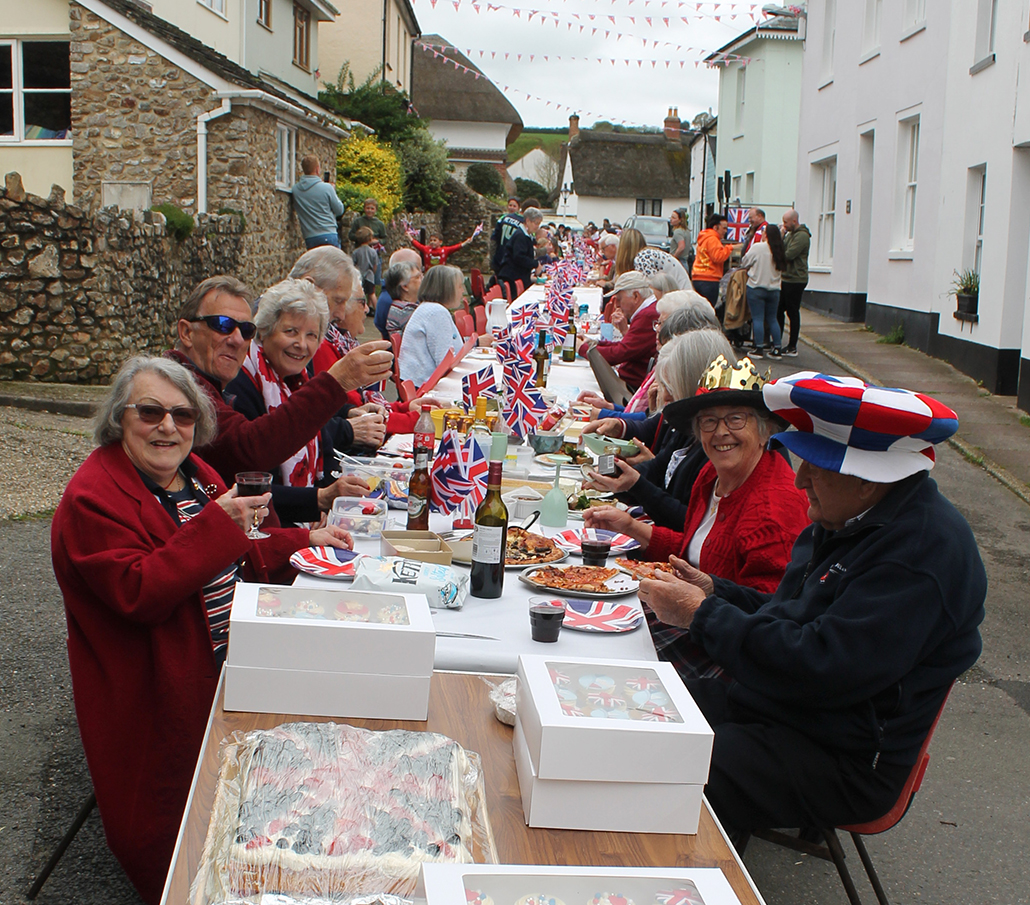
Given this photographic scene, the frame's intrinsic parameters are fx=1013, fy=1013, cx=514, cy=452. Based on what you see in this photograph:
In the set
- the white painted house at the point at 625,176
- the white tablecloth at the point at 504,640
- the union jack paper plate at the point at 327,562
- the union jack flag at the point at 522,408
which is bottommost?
the white tablecloth at the point at 504,640

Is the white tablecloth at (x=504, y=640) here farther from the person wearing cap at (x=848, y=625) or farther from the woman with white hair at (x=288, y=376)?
the woman with white hair at (x=288, y=376)

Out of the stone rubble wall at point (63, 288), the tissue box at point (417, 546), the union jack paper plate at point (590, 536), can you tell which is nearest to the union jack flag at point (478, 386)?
the union jack paper plate at point (590, 536)

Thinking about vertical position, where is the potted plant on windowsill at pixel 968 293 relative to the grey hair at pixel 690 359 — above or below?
above

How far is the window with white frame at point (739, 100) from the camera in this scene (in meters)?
29.5

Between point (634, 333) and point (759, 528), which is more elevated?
point (634, 333)

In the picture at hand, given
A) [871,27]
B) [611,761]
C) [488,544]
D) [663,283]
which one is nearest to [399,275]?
[663,283]

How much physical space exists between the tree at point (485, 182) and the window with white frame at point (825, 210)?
87.6 feet

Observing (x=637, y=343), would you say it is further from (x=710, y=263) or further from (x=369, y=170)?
(x=369, y=170)

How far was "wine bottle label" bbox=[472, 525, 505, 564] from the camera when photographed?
280 centimetres

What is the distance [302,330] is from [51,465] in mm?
4201

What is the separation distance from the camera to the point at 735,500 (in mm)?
3250

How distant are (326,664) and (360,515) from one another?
147cm

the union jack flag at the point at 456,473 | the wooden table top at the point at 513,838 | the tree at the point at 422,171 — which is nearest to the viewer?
the wooden table top at the point at 513,838

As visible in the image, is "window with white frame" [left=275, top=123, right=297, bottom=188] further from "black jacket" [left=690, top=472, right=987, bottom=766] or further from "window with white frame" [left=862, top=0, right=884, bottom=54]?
"black jacket" [left=690, top=472, right=987, bottom=766]
